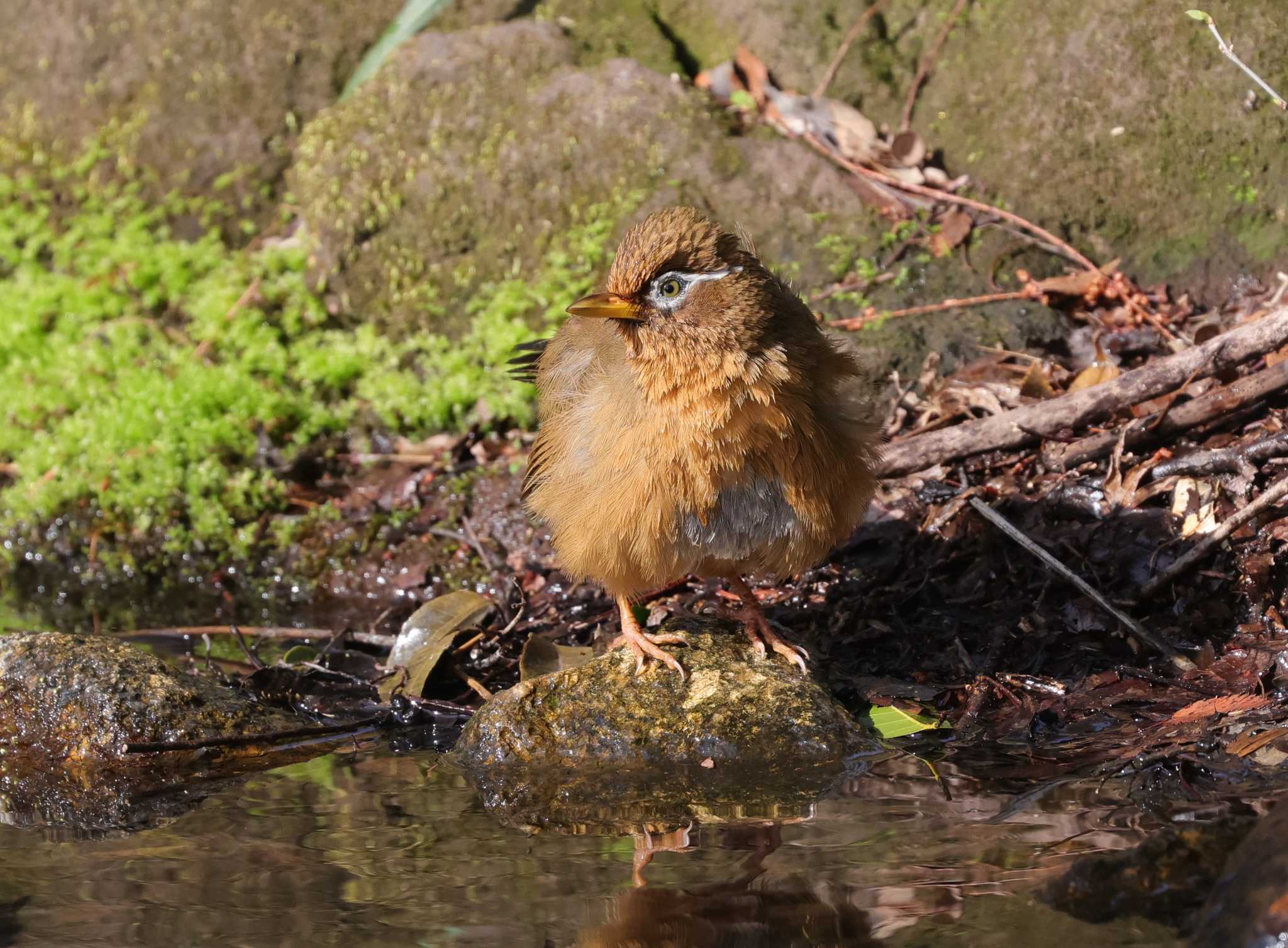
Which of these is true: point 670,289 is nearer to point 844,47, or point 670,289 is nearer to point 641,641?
point 641,641

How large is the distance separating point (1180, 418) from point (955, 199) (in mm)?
2104

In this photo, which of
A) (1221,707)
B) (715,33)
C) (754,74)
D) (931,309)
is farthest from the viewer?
(715,33)

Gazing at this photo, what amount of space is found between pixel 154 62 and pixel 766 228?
13.8ft

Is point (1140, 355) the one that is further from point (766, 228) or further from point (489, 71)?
point (489, 71)

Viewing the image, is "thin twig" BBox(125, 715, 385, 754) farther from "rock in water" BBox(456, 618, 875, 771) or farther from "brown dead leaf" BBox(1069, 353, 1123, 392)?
"brown dead leaf" BBox(1069, 353, 1123, 392)

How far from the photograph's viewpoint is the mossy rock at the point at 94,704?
4.16 metres

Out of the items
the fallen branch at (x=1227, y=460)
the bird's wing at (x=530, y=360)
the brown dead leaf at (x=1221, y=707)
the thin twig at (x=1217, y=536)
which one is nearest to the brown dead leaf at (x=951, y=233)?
the fallen branch at (x=1227, y=460)

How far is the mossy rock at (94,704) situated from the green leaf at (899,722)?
6.59 ft

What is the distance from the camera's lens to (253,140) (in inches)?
310

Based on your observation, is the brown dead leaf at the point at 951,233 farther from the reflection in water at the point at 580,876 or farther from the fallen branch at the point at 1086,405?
the reflection in water at the point at 580,876

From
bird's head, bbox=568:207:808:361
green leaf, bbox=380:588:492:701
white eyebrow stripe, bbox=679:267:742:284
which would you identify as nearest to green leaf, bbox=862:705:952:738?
bird's head, bbox=568:207:808:361

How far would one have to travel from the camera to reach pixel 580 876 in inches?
124

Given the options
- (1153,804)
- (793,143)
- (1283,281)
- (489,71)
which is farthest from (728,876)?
(489,71)

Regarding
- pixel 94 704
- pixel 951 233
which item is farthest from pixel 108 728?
pixel 951 233
